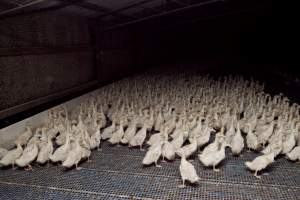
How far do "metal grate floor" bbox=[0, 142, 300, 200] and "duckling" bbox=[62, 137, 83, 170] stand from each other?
0.13m

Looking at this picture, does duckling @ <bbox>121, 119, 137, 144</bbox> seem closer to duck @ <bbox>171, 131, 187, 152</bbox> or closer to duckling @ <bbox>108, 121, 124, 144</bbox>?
duckling @ <bbox>108, 121, 124, 144</bbox>

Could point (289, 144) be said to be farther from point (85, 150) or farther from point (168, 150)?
point (85, 150)

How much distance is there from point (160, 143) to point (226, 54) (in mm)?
14051

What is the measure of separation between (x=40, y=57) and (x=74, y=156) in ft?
10.1

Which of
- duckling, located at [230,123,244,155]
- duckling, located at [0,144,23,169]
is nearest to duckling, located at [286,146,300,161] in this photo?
duckling, located at [230,123,244,155]

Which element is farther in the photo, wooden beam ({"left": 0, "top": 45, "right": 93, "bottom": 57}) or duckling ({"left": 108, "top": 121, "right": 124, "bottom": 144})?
wooden beam ({"left": 0, "top": 45, "right": 93, "bottom": 57})

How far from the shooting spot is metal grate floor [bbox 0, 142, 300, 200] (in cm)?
322

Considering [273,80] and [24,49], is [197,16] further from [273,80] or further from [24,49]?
[24,49]

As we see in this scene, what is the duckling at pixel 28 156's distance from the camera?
380cm

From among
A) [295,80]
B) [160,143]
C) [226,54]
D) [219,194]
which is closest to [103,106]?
[160,143]

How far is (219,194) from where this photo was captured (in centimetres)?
319

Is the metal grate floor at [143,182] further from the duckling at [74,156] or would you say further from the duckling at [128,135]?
the duckling at [128,135]

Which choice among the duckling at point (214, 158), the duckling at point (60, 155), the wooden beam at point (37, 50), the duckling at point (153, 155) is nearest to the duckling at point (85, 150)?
the duckling at point (60, 155)

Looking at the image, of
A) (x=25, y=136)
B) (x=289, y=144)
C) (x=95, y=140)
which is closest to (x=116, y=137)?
(x=95, y=140)
